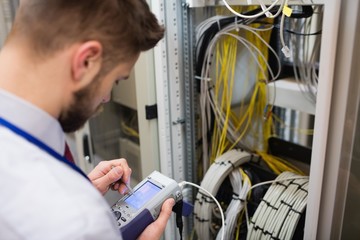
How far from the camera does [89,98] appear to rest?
0.68 metres

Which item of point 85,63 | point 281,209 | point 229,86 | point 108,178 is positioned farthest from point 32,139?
point 229,86

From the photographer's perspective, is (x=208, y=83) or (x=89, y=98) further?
(x=208, y=83)

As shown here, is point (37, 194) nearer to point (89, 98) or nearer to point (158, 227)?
point (89, 98)

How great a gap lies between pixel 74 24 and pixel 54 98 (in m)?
0.14

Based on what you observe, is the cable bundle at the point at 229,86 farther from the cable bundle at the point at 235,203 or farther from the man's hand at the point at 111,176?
the man's hand at the point at 111,176

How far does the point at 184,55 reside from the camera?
4.64ft

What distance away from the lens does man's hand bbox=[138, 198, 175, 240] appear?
0.86 metres

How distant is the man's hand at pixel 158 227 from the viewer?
0.86 m

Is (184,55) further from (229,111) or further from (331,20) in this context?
(331,20)

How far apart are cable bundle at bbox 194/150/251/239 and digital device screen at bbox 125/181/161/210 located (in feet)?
1.43

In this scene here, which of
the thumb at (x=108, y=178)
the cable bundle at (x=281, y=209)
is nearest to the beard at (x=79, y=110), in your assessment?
the thumb at (x=108, y=178)

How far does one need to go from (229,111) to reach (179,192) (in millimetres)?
637

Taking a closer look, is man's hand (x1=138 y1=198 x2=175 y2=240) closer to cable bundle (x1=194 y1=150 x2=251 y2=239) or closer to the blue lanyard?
the blue lanyard

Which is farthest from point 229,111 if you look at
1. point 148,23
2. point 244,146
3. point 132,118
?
point 148,23
